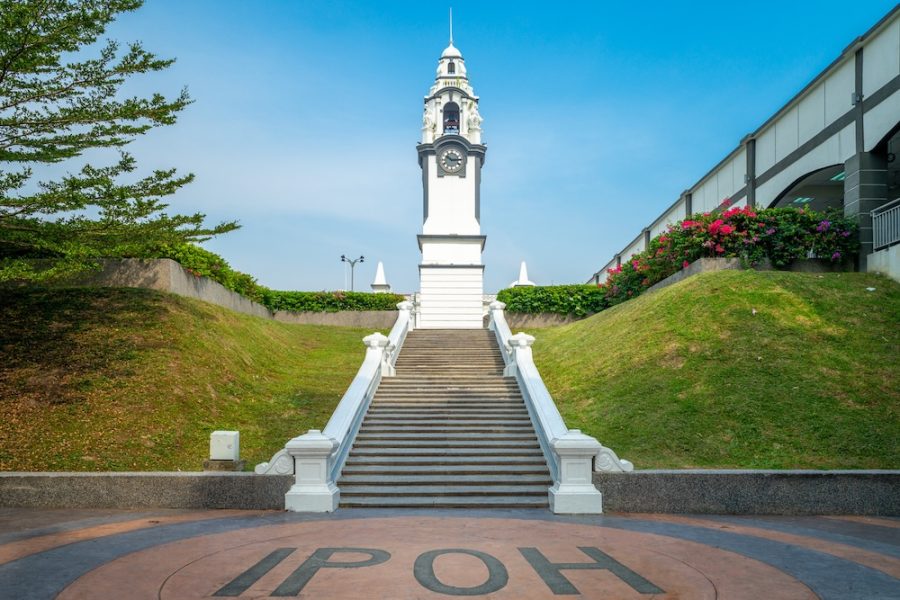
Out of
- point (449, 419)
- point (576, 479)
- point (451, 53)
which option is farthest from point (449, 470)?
point (451, 53)

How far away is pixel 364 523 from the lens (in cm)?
945

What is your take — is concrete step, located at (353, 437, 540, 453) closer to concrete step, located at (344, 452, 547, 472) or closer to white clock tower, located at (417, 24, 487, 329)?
concrete step, located at (344, 452, 547, 472)

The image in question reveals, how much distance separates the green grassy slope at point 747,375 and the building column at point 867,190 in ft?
4.68

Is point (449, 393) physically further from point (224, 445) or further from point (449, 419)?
point (224, 445)

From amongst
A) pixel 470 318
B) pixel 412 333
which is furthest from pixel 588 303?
pixel 412 333

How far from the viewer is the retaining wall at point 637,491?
10.2 meters

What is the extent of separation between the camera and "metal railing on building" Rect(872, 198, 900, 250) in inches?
730

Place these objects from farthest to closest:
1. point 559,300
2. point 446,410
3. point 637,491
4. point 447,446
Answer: point 559,300
point 446,410
point 447,446
point 637,491

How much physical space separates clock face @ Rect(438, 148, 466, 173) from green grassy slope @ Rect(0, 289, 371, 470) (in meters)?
15.3

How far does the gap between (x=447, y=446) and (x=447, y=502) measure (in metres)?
2.37

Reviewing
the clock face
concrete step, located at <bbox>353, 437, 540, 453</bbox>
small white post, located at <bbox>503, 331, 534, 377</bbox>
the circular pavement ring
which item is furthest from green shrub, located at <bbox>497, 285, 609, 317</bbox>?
the circular pavement ring

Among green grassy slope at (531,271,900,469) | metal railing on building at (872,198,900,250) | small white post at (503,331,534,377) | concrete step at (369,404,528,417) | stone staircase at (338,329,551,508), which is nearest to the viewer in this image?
stone staircase at (338,329,551,508)

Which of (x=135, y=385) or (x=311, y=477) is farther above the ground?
(x=135, y=385)

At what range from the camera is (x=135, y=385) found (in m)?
15.1
